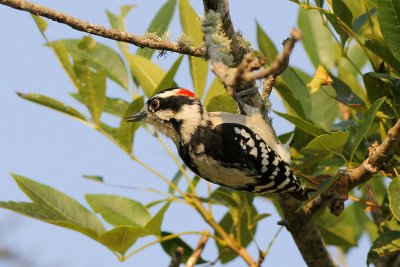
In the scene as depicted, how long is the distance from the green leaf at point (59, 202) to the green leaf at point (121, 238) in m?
0.30

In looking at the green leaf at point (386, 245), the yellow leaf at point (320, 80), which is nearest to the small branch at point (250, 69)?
the yellow leaf at point (320, 80)

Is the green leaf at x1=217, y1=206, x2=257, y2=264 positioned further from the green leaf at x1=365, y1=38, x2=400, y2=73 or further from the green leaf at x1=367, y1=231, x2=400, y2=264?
the green leaf at x1=365, y1=38, x2=400, y2=73

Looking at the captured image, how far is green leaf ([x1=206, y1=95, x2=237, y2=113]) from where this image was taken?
438 cm

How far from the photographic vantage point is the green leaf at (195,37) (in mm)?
4441

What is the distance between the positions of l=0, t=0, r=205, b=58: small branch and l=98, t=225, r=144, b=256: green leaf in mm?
1052

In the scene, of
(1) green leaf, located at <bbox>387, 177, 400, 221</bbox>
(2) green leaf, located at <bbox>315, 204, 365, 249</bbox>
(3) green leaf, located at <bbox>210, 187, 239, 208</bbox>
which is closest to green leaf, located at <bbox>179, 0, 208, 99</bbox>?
(3) green leaf, located at <bbox>210, 187, 239, 208</bbox>

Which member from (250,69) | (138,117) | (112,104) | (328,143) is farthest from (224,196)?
(250,69)

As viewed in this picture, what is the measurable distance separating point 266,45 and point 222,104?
1.63ft

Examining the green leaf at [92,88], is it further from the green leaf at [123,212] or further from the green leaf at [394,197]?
the green leaf at [394,197]

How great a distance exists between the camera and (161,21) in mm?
4648

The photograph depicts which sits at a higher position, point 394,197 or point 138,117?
point 138,117

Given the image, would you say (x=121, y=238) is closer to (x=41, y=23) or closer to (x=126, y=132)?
(x=126, y=132)

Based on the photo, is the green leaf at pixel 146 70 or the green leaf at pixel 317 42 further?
the green leaf at pixel 317 42

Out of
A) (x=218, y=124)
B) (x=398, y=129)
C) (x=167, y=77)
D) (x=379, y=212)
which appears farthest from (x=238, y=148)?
(x=398, y=129)
